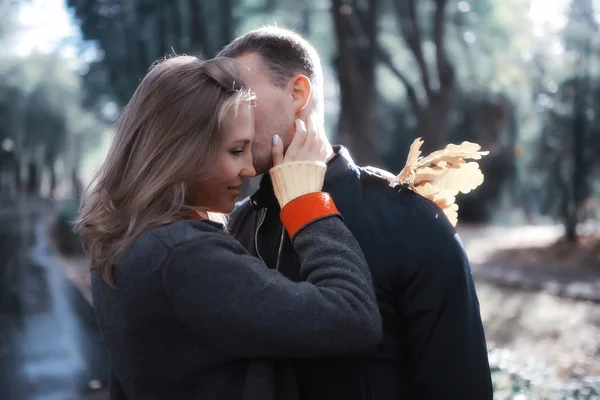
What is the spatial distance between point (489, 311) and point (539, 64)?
315 inches

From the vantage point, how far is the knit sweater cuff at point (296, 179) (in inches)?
75.5

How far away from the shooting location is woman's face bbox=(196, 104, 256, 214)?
1873 mm

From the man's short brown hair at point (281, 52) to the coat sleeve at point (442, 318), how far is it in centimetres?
61

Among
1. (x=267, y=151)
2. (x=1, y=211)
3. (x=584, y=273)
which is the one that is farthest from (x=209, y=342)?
(x=584, y=273)

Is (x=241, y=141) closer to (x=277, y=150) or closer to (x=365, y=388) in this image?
(x=277, y=150)

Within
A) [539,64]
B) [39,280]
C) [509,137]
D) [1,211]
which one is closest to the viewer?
[1,211]

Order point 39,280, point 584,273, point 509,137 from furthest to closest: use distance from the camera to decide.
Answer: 1. point 509,137
2. point 584,273
3. point 39,280

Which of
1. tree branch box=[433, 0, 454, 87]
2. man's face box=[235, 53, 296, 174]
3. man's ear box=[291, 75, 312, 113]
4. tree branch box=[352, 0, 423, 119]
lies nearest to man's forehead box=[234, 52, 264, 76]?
man's face box=[235, 53, 296, 174]

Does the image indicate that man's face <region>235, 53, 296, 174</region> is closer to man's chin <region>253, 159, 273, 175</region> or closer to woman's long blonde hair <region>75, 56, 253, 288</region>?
man's chin <region>253, 159, 273, 175</region>

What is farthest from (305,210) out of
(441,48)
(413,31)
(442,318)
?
(413,31)

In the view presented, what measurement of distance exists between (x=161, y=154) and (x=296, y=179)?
38cm

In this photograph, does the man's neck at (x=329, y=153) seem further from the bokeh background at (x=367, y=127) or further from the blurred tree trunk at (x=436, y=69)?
the blurred tree trunk at (x=436, y=69)

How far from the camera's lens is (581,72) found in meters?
16.3

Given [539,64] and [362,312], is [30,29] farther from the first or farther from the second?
[539,64]
